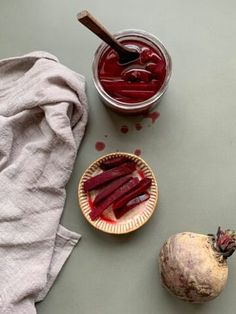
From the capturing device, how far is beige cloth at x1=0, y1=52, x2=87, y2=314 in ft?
2.95

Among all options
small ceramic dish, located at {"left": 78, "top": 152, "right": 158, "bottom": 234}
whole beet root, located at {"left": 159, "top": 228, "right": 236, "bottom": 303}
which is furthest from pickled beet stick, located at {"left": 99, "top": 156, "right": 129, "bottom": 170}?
whole beet root, located at {"left": 159, "top": 228, "right": 236, "bottom": 303}

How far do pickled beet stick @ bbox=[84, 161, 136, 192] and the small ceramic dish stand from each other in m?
0.01

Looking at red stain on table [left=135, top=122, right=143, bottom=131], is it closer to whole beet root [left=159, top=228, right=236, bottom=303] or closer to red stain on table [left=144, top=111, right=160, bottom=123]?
red stain on table [left=144, top=111, right=160, bottom=123]

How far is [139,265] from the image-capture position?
3.04ft

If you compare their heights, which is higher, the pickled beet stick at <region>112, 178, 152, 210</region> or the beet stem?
the pickled beet stick at <region>112, 178, 152, 210</region>

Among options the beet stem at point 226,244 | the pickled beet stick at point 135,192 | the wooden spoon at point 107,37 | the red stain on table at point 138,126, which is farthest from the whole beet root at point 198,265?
the wooden spoon at point 107,37

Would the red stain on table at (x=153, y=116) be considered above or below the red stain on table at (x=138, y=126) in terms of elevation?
above

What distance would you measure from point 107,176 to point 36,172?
0.42 feet

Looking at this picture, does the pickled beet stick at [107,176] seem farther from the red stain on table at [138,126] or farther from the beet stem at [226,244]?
the beet stem at [226,244]

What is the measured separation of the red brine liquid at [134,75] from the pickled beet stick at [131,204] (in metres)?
0.17

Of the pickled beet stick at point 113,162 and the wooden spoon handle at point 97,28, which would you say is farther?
the pickled beet stick at point 113,162

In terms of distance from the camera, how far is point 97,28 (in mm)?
812

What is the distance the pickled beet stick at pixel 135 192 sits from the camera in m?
0.91

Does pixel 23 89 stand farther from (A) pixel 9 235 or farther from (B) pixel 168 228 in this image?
(B) pixel 168 228
